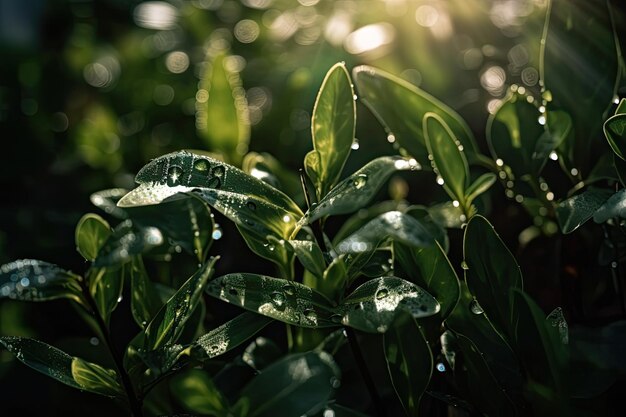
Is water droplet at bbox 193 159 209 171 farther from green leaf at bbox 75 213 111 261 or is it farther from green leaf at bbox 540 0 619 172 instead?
green leaf at bbox 540 0 619 172

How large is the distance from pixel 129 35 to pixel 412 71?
999 millimetres

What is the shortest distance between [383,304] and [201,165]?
23 cm

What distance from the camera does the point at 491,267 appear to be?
729 millimetres

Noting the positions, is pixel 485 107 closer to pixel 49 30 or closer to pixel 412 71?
→ pixel 412 71

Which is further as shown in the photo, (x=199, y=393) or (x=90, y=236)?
(x=90, y=236)

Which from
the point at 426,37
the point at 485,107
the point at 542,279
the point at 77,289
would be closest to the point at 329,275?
the point at 77,289

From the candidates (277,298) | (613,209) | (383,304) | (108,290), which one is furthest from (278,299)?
(613,209)

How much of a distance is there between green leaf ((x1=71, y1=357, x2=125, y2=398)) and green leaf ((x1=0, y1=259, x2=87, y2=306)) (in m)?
0.07

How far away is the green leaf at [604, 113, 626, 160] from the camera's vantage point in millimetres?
723

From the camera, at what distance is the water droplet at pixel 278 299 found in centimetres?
68

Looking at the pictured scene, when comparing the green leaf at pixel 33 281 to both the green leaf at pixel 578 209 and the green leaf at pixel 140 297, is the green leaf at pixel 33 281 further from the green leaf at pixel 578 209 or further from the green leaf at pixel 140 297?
the green leaf at pixel 578 209

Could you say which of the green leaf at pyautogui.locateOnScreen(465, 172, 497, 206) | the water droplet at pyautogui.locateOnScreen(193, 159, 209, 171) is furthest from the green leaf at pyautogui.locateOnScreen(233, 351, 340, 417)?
the green leaf at pyautogui.locateOnScreen(465, 172, 497, 206)

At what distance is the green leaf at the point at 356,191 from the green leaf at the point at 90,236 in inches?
9.4

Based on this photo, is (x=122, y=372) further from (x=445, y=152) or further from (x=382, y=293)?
(x=445, y=152)
